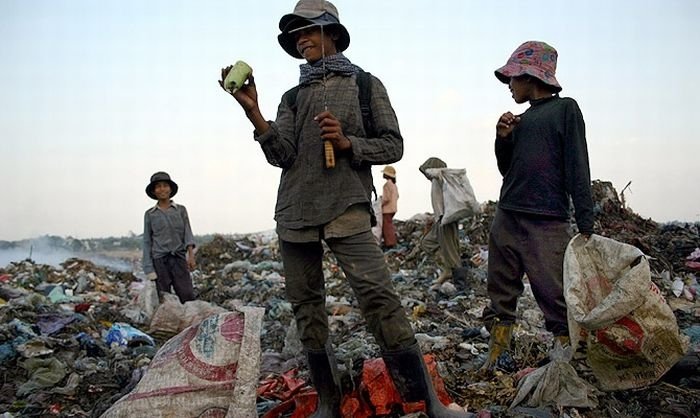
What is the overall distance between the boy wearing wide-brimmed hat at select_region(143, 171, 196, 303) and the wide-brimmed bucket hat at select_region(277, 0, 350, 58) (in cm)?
419

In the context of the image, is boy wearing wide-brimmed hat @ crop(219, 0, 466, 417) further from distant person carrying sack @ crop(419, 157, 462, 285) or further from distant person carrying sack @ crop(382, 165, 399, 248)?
distant person carrying sack @ crop(382, 165, 399, 248)

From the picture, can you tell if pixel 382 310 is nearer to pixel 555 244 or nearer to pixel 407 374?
pixel 407 374

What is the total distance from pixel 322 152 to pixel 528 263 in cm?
133

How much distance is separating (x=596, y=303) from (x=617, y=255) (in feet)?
0.83

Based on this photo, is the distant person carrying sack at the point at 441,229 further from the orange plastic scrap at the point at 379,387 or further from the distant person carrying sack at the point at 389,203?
the orange plastic scrap at the point at 379,387

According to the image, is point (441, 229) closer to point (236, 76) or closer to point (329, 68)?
point (329, 68)

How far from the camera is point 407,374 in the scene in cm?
270

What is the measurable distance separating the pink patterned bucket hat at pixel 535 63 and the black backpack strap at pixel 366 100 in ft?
3.12

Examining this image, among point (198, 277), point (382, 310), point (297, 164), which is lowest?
point (198, 277)

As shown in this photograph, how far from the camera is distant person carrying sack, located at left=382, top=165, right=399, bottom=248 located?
11477mm

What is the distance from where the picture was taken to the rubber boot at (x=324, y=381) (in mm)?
2889

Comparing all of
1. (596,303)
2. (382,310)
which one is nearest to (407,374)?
(382,310)

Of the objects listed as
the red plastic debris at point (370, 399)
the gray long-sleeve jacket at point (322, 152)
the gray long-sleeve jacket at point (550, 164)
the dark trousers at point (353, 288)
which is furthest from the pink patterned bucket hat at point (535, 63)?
the red plastic debris at point (370, 399)

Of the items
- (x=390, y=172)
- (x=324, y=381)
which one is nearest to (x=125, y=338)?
(x=324, y=381)
